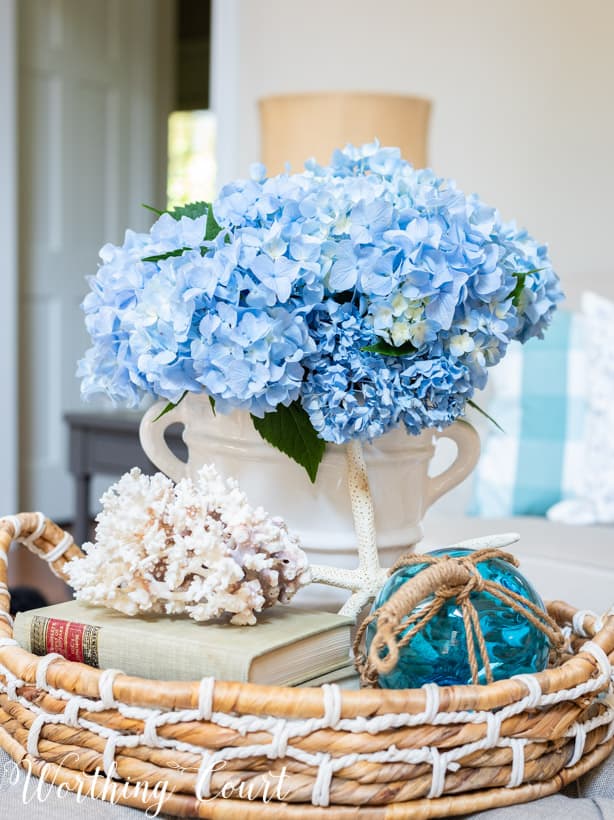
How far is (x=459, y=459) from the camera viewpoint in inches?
34.6

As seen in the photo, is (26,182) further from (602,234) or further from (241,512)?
(241,512)

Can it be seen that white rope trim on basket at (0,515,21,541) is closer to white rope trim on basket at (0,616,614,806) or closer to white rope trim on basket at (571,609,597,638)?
white rope trim on basket at (0,616,614,806)

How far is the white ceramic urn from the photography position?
783 millimetres

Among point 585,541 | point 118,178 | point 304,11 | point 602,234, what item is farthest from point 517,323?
point 118,178

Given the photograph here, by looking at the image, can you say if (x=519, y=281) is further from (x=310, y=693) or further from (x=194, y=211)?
(x=310, y=693)

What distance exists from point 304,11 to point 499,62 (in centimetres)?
62

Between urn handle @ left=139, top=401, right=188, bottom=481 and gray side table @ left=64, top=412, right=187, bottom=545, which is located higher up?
urn handle @ left=139, top=401, right=188, bottom=481

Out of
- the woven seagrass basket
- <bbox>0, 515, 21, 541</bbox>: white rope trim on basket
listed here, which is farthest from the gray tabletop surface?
<bbox>0, 515, 21, 541</bbox>: white rope trim on basket

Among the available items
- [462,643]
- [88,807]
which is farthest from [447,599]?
[88,807]

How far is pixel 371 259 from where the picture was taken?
27.9 inches

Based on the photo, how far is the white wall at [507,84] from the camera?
2.48 metres

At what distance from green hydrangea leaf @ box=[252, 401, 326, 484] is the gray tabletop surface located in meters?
0.27

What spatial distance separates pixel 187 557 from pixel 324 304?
0.20 metres

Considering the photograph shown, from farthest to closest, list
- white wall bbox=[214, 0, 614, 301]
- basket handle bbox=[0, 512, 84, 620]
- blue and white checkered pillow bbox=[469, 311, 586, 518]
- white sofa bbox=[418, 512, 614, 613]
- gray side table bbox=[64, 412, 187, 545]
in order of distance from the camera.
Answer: gray side table bbox=[64, 412, 187, 545]
white wall bbox=[214, 0, 614, 301]
blue and white checkered pillow bbox=[469, 311, 586, 518]
white sofa bbox=[418, 512, 614, 613]
basket handle bbox=[0, 512, 84, 620]
